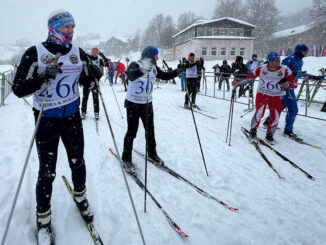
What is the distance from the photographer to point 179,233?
2.32 m

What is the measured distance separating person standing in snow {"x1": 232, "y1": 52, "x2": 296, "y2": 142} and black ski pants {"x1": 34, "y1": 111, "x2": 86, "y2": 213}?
4.08 metres

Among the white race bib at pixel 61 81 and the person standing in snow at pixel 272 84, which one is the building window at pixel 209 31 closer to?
the person standing in snow at pixel 272 84

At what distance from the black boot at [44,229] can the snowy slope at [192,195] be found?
12 cm

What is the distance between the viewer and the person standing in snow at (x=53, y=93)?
6.12 ft

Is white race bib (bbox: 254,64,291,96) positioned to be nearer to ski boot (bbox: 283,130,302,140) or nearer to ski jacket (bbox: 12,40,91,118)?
ski boot (bbox: 283,130,302,140)

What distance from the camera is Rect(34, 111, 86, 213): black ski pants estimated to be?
209 centimetres

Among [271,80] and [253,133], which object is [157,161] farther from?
[271,80]

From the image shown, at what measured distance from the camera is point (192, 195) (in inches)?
118

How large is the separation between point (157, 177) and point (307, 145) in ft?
12.5

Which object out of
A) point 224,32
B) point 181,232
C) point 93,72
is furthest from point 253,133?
point 224,32

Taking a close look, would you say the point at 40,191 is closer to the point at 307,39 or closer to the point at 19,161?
the point at 19,161

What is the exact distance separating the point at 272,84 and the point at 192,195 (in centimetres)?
330

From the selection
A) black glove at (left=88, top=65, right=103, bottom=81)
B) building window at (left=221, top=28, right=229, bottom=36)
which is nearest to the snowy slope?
black glove at (left=88, top=65, right=103, bottom=81)

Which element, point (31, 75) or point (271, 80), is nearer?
point (31, 75)
